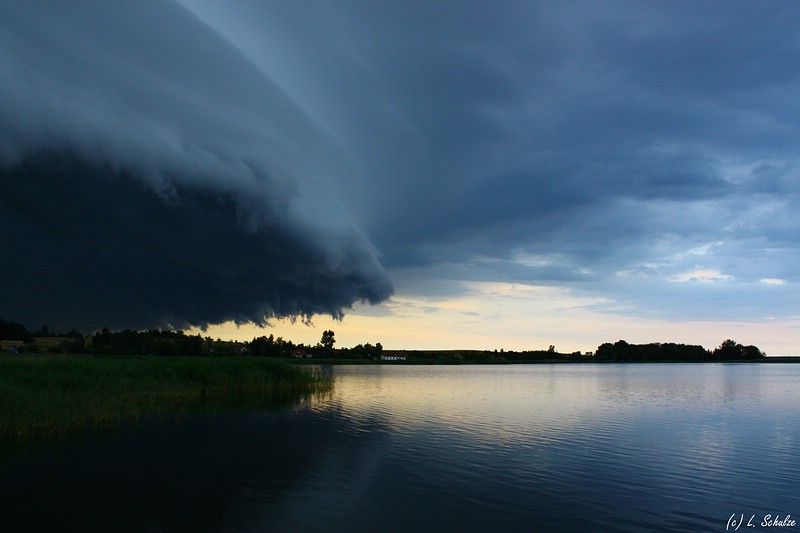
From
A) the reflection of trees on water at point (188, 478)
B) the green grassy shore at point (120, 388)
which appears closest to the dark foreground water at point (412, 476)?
the reflection of trees on water at point (188, 478)

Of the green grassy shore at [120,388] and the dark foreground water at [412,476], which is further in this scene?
the green grassy shore at [120,388]

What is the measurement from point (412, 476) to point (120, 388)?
3374 centimetres

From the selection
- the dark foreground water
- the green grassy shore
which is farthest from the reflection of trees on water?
the green grassy shore

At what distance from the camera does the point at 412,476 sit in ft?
78.6

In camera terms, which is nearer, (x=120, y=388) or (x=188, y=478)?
(x=188, y=478)

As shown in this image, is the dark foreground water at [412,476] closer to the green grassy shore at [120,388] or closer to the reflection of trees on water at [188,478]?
the reflection of trees on water at [188,478]

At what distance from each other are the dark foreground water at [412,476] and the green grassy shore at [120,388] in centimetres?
408

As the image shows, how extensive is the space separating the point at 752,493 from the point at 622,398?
4438 centimetres

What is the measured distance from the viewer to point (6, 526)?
16375 millimetres

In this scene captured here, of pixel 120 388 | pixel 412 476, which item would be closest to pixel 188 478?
pixel 412 476

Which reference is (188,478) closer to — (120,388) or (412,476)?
(412,476)

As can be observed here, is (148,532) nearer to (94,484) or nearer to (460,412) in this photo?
(94,484)

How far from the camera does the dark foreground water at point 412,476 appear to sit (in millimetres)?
17781

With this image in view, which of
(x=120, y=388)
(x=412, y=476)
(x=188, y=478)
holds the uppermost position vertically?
(x=120, y=388)
